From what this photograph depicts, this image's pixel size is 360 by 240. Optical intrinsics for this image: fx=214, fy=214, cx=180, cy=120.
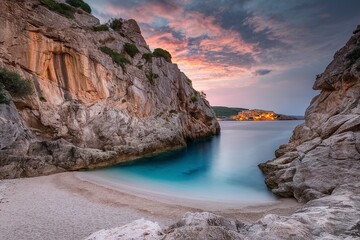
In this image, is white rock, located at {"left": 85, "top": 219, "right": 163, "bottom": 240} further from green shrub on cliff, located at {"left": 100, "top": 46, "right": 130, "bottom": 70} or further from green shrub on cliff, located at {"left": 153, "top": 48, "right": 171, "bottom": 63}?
green shrub on cliff, located at {"left": 153, "top": 48, "right": 171, "bottom": 63}

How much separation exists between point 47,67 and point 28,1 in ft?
23.2

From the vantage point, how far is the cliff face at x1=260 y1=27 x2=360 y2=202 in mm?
11078

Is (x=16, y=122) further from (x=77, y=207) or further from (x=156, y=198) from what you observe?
(x=156, y=198)

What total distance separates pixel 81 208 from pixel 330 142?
1382 centimetres

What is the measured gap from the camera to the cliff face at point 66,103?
52.7ft

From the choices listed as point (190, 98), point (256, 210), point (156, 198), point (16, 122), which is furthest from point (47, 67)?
point (190, 98)

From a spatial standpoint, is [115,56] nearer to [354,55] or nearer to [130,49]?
[130,49]

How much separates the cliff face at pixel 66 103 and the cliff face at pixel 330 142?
1557cm

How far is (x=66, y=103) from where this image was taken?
70.8 ft

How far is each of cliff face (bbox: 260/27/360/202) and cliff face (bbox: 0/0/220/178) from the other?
15.6 metres

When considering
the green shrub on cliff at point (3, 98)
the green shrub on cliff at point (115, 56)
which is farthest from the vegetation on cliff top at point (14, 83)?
the green shrub on cliff at point (115, 56)

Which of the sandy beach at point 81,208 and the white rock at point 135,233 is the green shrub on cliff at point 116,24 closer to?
the sandy beach at point 81,208

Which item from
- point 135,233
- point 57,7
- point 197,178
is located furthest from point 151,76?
point 135,233

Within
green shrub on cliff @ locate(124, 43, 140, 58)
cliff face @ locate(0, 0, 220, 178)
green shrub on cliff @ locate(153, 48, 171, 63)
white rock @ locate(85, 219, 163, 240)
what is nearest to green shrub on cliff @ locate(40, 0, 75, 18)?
cliff face @ locate(0, 0, 220, 178)
